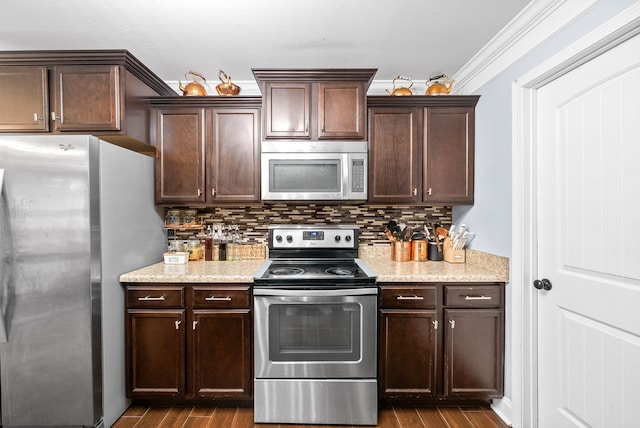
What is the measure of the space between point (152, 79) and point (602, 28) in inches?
108

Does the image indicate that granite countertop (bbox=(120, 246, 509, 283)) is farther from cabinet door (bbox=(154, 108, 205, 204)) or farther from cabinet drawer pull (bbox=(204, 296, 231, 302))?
cabinet door (bbox=(154, 108, 205, 204))

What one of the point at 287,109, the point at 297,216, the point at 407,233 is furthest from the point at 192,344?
the point at 407,233

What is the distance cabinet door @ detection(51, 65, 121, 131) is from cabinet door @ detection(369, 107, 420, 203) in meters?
1.83

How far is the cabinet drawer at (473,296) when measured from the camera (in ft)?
6.81

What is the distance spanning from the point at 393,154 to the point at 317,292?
4.13ft

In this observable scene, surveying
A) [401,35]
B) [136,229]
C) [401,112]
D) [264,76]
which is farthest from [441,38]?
[136,229]

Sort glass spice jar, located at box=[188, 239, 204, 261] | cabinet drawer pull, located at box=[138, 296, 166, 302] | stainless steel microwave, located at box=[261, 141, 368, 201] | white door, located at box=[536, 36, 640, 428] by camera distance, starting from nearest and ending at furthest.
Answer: white door, located at box=[536, 36, 640, 428], cabinet drawer pull, located at box=[138, 296, 166, 302], stainless steel microwave, located at box=[261, 141, 368, 201], glass spice jar, located at box=[188, 239, 204, 261]

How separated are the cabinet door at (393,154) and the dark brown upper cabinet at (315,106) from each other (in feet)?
0.64

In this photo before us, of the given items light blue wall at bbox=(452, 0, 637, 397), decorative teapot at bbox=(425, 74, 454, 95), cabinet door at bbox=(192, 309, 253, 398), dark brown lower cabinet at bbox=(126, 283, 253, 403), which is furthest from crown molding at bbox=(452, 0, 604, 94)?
cabinet door at bbox=(192, 309, 253, 398)

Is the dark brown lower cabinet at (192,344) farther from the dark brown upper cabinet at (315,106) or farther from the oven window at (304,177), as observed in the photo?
the dark brown upper cabinet at (315,106)

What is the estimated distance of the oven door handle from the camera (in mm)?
1959

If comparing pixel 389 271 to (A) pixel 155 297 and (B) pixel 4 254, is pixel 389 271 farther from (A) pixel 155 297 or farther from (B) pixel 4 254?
(B) pixel 4 254

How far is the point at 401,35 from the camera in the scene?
209cm

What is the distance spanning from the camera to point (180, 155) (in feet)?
8.10
